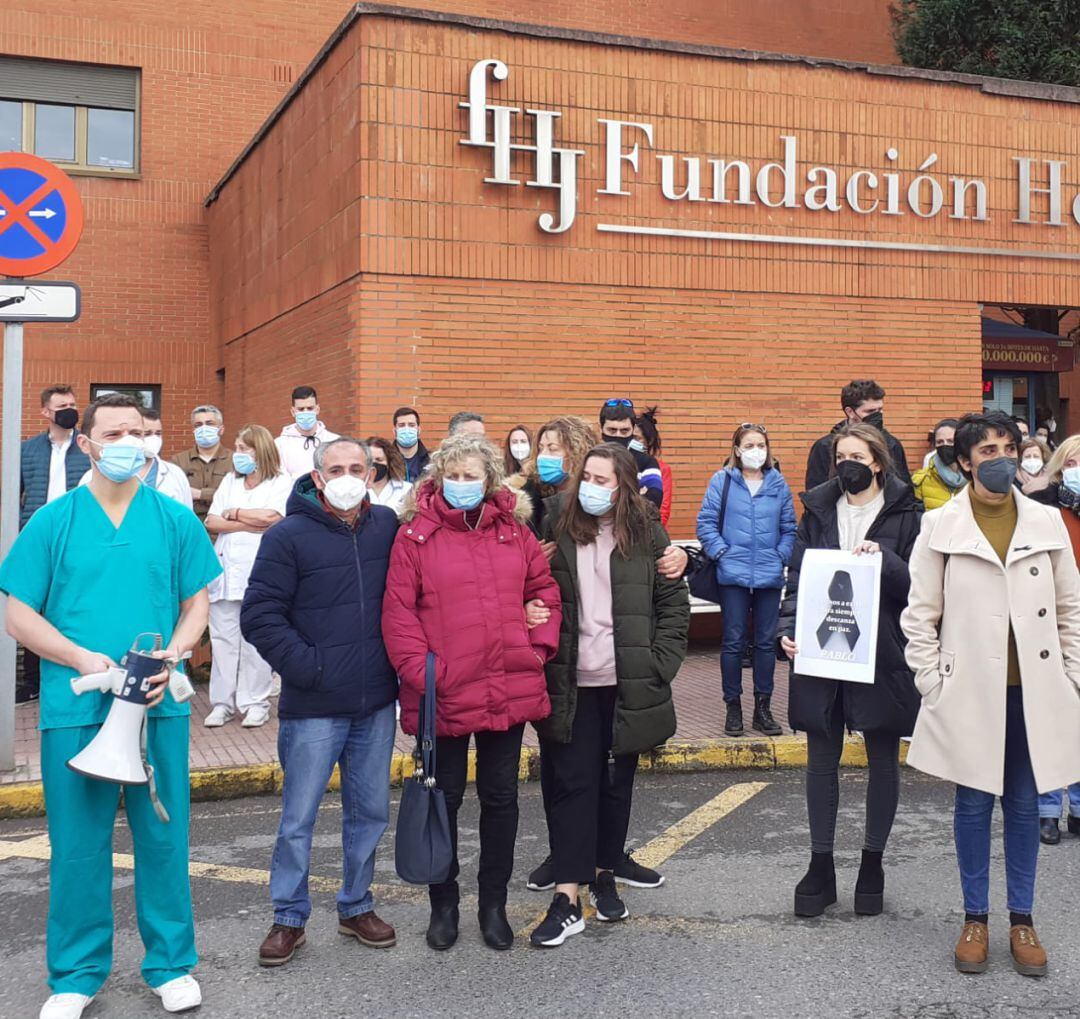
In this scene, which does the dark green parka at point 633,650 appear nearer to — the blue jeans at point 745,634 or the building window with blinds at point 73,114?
the blue jeans at point 745,634

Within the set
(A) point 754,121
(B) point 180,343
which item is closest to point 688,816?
(A) point 754,121

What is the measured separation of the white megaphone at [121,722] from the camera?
12.0 feet

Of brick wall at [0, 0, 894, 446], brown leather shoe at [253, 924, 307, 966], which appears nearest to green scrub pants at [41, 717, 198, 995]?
brown leather shoe at [253, 924, 307, 966]

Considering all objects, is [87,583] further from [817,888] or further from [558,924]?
[817,888]

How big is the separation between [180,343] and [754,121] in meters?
8.92

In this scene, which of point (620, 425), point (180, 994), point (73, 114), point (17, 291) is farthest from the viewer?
point (73, 114)

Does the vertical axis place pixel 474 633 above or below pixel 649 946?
above

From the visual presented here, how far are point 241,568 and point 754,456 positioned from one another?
134 inches

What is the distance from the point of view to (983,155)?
11680mm

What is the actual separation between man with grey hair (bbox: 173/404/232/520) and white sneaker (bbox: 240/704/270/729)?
1559mm

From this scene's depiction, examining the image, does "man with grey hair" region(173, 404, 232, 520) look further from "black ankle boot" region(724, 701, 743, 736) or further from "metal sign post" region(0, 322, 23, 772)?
"black ankle boot" region(724, 701, 743, 736)

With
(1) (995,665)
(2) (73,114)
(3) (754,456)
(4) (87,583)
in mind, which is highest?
(2) (73,114)

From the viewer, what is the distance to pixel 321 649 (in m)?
4.20

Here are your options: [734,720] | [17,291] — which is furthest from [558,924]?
[17,291]
